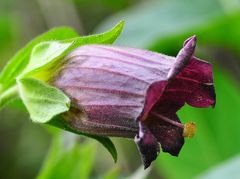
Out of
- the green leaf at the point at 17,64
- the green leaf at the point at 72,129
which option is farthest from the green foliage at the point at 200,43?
the green leaf at the point at 72,129

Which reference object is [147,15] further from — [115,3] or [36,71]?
[36,71]

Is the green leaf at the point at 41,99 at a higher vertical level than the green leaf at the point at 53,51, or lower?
lower

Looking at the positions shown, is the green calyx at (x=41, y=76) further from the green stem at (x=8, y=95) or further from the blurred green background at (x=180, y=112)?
the blurred green background at (x=180, y=112)

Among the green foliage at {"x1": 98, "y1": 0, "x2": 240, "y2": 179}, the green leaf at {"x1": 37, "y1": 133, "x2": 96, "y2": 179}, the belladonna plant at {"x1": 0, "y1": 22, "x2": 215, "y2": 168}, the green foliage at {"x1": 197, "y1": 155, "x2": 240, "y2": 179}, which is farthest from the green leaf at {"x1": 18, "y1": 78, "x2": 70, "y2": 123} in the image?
the green foliage at {"x1": 98, "y1": 0, "x2": 240, "y2": 179}

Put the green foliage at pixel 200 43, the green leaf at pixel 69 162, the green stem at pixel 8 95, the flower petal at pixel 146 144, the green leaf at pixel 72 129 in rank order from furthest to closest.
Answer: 1. the green foliage at pixel 200 43
2. the green leaf at pixel 69 162
3. the green stem at pixel 8 95
4. the green leaf at pixel 72 129
5. the flower petal at pixel 146 144

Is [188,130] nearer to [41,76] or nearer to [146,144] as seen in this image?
[146,144]

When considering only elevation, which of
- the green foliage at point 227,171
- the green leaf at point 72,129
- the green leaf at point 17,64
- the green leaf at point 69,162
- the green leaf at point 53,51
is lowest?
the green foliage at point 227,171

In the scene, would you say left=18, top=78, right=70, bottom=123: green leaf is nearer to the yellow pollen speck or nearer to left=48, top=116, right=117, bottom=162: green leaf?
left=48, top=116, right=117, bottom=162: green leaf

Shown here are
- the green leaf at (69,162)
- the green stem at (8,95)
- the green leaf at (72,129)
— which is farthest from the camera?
the green leaf at (69,162)
